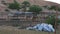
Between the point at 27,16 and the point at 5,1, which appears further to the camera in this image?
the point at 5,1

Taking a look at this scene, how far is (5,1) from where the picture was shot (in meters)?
20.4

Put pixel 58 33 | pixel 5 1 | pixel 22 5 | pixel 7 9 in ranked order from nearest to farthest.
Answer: pixel 58 33
pixel 7 9
pixel 22 5
pixel 5 1

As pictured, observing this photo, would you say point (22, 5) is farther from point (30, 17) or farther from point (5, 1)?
point (30, 17)

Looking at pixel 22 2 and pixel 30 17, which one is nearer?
pixel 30 17

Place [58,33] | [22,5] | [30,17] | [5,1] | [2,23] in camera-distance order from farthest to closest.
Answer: [5,1] → [22,5] → [30,17] → [2,23] → [58,33]

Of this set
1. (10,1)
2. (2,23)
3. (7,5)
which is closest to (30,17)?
(2,23)

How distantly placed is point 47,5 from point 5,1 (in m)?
3.63

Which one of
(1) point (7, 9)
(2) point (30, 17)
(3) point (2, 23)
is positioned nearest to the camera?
(3) point (2, 23)

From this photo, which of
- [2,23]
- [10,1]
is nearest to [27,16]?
[2,23]

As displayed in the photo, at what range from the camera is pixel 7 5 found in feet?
63.5

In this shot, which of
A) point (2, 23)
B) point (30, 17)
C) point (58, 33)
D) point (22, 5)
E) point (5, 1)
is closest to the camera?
point (58, 33)

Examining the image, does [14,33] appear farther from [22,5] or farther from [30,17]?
[22,5]

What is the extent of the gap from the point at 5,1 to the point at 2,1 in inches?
11.6

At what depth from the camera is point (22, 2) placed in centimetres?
2023
